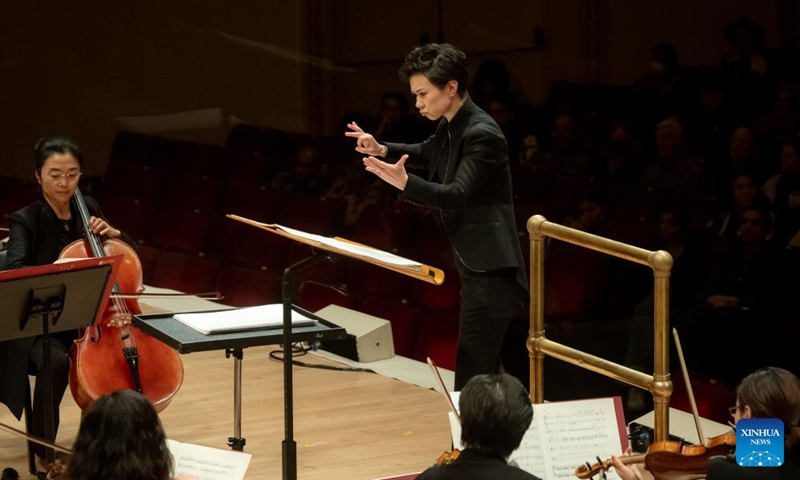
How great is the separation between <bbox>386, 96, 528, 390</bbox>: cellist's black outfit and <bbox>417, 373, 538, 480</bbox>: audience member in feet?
2.35

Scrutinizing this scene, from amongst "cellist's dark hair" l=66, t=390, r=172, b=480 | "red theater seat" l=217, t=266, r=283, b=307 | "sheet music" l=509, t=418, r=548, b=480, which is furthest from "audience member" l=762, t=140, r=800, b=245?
"cellist's dark hair" l=66, t=390, r=172, b=480

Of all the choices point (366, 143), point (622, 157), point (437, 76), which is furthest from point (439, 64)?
point (622, 157)

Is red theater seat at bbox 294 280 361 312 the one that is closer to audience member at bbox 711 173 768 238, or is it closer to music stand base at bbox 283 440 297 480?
audience member at bbox 711 173 768 238

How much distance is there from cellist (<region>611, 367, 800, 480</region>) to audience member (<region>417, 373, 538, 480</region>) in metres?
0.33

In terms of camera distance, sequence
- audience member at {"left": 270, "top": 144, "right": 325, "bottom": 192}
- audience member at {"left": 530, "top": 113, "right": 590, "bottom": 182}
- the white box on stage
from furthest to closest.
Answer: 1. audience member at {"left": 270, "top": 144, "right": 325, "bottom": 192}
2. audience member at {"left": 530, "top": 113, "right": 590, "bottom": 182}
3. the white box on stage

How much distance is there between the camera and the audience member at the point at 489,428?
1.69m

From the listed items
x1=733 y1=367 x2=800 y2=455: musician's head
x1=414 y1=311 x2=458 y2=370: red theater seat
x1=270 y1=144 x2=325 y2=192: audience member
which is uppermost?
x1=270 y1=144 x2=325 y2=192: audience member

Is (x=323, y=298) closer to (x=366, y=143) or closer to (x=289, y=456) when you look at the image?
(x=366, y=143)

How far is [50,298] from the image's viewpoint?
2.41 meters

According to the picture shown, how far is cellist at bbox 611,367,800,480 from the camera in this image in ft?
6.16

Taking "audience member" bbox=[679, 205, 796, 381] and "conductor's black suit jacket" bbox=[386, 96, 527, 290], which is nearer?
"conductor's black suit jacket" bbox=[386, 96, 527, 290]

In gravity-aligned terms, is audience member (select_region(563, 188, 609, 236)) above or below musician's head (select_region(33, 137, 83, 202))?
below

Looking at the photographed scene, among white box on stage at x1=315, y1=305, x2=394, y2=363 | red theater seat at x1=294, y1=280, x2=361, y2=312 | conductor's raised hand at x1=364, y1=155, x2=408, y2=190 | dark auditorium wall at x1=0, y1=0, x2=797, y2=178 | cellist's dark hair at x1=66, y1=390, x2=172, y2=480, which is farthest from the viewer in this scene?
dark auditorium wall at x1=0, y1=0, x2=797, y2=178

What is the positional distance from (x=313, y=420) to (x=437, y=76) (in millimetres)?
1248
